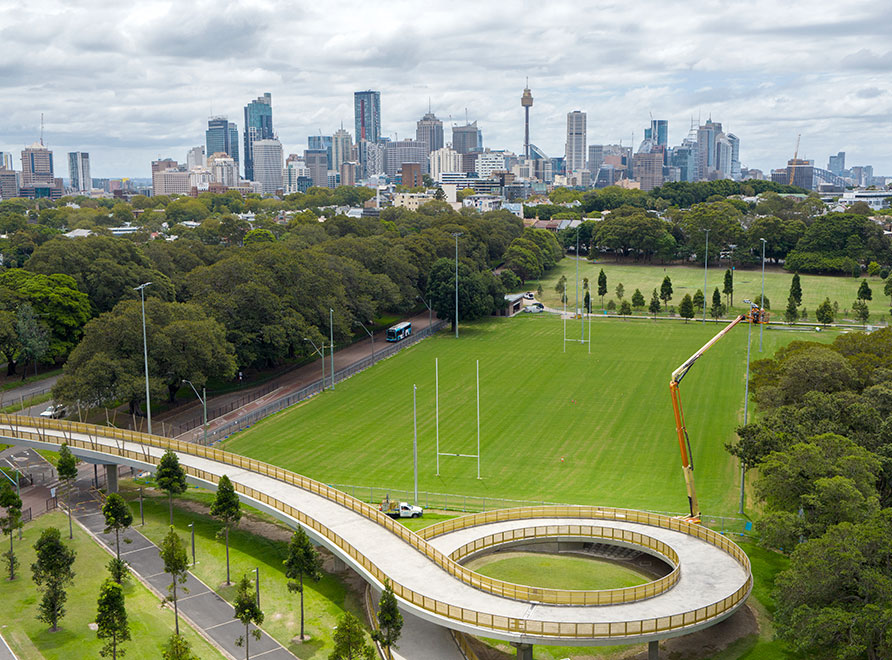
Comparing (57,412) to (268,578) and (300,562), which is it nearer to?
(268,578)

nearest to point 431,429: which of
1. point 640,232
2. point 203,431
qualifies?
point 203,431

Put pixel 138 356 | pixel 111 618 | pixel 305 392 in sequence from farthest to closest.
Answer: pixel 305 392 < pixel 138 356 < pixel 111 618

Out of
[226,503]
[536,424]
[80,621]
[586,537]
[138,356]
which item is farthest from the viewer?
[536,424]

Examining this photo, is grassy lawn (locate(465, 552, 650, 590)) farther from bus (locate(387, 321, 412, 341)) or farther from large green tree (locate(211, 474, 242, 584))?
bus (locate(387, 321, 412, 341))

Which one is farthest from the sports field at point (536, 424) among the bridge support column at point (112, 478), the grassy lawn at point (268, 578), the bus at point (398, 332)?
the bridge support column at point (112, 478)

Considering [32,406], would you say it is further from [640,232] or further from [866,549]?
[640,232]

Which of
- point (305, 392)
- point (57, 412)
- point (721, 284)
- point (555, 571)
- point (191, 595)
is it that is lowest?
point (191, 595)

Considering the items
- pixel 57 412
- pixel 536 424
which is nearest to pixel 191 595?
pixel 57 412
